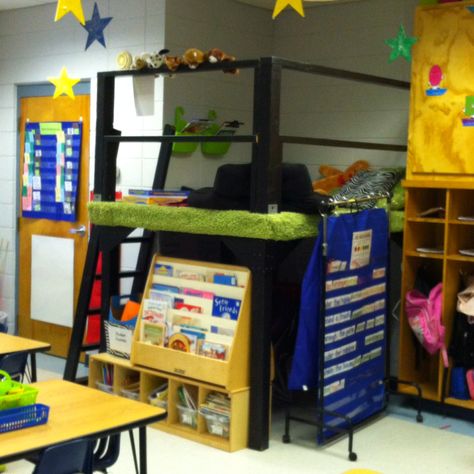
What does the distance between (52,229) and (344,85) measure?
2.69 metres

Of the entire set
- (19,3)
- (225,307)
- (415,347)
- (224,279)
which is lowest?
(415,347)

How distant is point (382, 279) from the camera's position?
5324 mm

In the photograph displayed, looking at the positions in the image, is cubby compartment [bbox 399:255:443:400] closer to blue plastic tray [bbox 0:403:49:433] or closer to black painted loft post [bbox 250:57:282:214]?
black painted loft post [bbox 250:57:282:214]

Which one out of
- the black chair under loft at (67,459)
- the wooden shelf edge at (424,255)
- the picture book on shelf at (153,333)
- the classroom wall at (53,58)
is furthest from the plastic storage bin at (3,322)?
the black chair under loft at (67,459)

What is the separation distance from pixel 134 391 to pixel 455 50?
2959 mm

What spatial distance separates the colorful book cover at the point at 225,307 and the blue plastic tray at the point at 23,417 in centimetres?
177

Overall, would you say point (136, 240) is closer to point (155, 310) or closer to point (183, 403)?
point (155, 310)

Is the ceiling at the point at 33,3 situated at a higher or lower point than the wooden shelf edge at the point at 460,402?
higher

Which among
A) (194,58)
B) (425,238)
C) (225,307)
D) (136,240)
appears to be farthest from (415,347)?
(194,58)

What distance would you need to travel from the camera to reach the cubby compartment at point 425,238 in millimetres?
5441

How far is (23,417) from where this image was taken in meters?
3.05

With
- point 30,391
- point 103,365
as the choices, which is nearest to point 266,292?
point 103,365

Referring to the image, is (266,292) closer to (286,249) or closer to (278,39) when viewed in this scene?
(286,249)

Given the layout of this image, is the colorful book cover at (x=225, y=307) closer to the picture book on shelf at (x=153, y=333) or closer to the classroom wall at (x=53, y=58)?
the picture book on shelf at (x=153, y=333)
